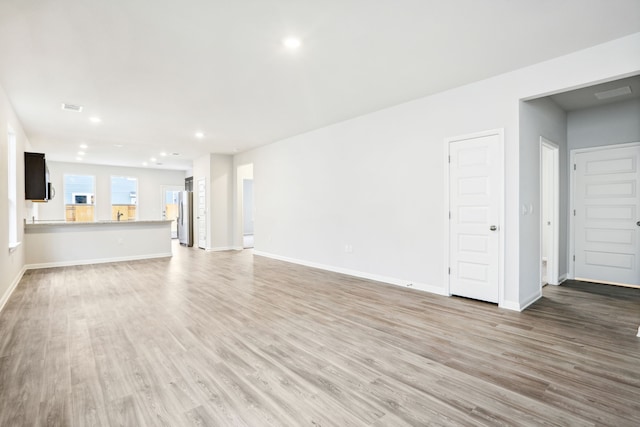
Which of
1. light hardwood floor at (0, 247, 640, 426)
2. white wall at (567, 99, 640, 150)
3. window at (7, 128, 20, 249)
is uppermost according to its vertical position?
white wall at (567, 99, 640, 150)

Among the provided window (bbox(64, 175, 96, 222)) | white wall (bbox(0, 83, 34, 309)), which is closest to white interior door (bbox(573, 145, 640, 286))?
white wall (bbox(0, 83, 34, 309))

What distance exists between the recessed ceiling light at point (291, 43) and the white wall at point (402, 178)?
2241mm

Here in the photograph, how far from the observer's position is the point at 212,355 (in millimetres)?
2578

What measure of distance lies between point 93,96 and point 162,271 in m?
3.22

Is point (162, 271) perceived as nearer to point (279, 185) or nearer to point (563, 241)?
point (279, 185)

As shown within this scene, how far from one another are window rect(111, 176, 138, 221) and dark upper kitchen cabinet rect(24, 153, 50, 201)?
5.74 m

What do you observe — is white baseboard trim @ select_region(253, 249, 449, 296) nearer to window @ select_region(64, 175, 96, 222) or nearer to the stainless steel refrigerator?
the stainless steel refrigerator

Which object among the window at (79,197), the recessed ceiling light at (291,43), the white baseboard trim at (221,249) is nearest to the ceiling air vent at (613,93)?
the recessed ceiling light at (291,43)

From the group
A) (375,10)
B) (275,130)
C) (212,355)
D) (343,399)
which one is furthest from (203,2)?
(275,130)

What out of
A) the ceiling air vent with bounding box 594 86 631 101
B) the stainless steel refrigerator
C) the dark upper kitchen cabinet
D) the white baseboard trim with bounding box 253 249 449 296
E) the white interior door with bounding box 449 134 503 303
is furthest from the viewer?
the stainless steel refrigerator

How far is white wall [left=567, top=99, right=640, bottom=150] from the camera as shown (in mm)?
4688

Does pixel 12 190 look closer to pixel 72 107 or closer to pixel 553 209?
pixel 72 107

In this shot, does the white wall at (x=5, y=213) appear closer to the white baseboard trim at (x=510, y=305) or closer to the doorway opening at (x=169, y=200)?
the white baseboard trim at (x=510, y=305)

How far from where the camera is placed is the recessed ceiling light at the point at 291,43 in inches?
115
